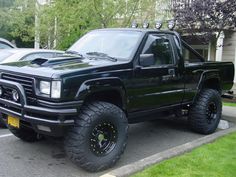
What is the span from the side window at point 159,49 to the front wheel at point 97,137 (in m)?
1.27

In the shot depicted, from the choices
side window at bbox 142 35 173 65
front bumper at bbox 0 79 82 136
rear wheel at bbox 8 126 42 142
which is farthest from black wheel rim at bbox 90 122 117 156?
rear wheel at bbox 8 126 42 142

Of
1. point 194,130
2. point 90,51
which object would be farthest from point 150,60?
point 194,130

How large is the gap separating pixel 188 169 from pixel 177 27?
774 centimetres

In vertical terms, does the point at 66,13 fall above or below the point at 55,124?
above

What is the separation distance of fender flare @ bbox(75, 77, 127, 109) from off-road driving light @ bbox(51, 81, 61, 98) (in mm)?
234

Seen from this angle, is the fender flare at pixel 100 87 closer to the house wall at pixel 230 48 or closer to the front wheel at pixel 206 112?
the front wheel at pixel 206 112

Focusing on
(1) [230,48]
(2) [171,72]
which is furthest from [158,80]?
(1) [230,48]

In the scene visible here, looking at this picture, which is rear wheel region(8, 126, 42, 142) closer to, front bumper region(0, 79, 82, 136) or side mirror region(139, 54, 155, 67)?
front bumper region(0, 79, 82, 136)

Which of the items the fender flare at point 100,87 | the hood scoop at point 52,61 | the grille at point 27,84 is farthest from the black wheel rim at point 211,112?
the grille at point 27,84

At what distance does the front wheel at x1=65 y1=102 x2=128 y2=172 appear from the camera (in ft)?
14.6

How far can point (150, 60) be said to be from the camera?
5227 mm

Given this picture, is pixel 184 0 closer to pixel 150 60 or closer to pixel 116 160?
pixel 150 60

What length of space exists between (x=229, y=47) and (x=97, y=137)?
11837 mm

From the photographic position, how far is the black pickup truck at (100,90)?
170 inches
